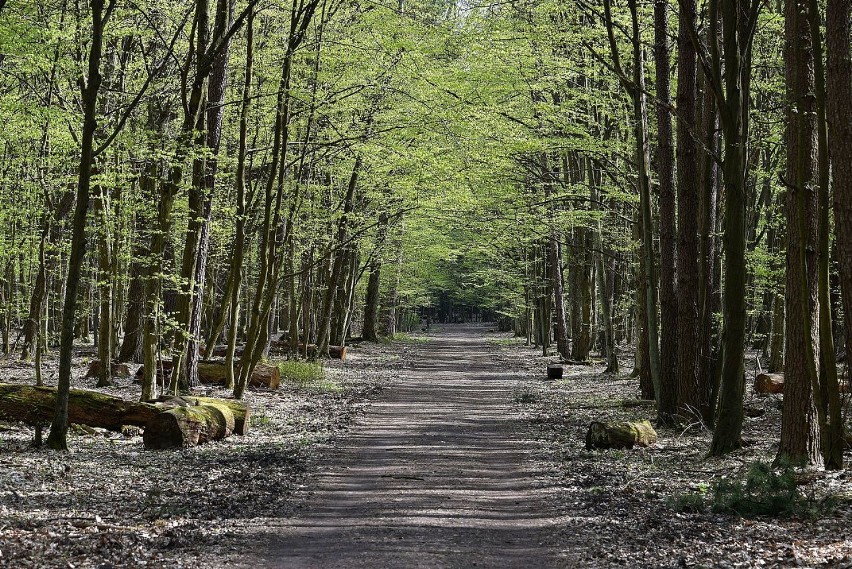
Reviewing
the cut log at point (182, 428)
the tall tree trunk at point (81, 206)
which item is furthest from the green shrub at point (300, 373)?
the tall tree trunk at point (81, 206)

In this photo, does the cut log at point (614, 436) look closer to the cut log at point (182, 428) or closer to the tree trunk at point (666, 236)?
the tree trunk at point (666, 236)

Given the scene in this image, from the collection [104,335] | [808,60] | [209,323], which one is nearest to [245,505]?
[808,60]

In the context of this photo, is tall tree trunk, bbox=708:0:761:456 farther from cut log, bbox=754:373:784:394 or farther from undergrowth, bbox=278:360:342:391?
undergrowth, bbox=278:360:342:391

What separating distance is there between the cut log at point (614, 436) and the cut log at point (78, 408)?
6143mm

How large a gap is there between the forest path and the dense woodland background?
Answer: 9.92 ft

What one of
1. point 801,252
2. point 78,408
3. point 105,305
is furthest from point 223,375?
point 801,252

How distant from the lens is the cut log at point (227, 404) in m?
11.4

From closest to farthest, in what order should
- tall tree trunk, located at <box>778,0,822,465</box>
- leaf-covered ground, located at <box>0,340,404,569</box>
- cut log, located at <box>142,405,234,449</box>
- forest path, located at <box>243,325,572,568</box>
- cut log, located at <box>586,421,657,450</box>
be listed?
leaf-covered ground, located at <box>0,340,404,569</box>
forest path, located at <box>243,325,572,568</box>
tall tree trunk, located at <box>778,0,822,465</box>
cut log, located at <box>142,405,234,449</box>
cut log, located at <box>586,421,657,450</box>

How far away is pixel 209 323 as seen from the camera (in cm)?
3419

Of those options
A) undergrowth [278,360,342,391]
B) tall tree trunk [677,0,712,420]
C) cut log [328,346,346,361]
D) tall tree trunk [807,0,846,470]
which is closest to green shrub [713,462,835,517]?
tall tree trunk [807,0,846,470]

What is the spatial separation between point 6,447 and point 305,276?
50.1 feet

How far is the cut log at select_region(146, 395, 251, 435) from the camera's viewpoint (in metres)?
11.4

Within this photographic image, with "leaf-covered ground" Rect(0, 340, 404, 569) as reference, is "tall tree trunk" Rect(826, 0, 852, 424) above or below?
above

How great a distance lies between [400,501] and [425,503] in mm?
258
